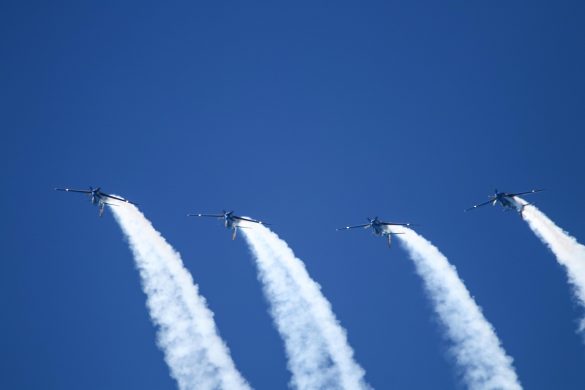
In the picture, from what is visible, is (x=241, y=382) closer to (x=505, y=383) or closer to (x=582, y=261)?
(x=505, y=383)

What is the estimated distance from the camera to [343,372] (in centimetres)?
8481

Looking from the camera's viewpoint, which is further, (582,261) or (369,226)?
(369,226)

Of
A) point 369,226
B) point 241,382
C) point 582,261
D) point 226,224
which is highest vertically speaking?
point 226,224

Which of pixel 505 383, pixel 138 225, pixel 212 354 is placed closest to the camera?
pixel 505 383

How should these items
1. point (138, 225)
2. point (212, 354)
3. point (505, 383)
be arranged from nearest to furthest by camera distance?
point (505, 383) → point (212, 354) → point (138, 225)

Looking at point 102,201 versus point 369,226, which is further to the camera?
point 369,226

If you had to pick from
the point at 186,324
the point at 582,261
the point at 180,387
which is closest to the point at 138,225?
the point at 186,324

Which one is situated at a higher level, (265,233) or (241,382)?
(265,233)

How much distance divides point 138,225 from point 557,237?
5373 cm

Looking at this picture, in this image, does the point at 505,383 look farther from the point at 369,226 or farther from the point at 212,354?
the point at 212,354

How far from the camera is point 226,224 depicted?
9244 centimetres

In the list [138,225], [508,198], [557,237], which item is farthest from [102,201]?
[557,237]

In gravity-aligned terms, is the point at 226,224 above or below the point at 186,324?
above

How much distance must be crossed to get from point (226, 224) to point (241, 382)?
20.2 m
